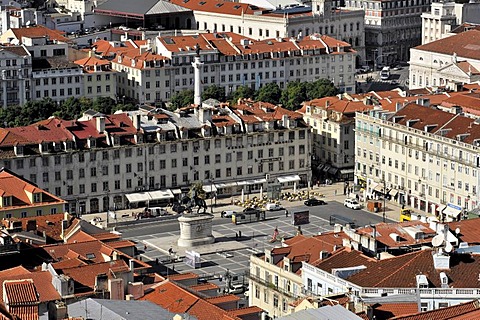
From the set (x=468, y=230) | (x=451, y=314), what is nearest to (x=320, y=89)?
(x=468, y=230)

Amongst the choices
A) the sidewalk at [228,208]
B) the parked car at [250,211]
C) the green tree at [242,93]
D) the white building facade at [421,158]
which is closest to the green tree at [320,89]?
the green tree at [242,93]

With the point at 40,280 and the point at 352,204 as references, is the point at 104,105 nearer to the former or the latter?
the point at 352,204

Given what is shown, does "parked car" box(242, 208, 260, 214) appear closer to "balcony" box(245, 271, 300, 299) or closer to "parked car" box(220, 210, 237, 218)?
"parked car" box(220, 210, 237, 218)

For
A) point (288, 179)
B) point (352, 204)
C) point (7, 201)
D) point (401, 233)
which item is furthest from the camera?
point (288, 179)

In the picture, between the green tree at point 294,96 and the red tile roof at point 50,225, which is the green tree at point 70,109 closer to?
the green tree at point 294,96

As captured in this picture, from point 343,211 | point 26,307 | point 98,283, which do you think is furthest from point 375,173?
point 26,307

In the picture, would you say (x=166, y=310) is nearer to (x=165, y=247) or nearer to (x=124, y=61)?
(x=165, y=247)

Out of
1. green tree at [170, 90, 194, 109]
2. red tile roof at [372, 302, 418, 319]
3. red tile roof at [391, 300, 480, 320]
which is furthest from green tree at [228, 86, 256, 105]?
red tile roof at [391, 300, 480, 320]

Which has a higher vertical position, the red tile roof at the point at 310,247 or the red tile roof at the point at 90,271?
the red tile roof at the point at 90,271
